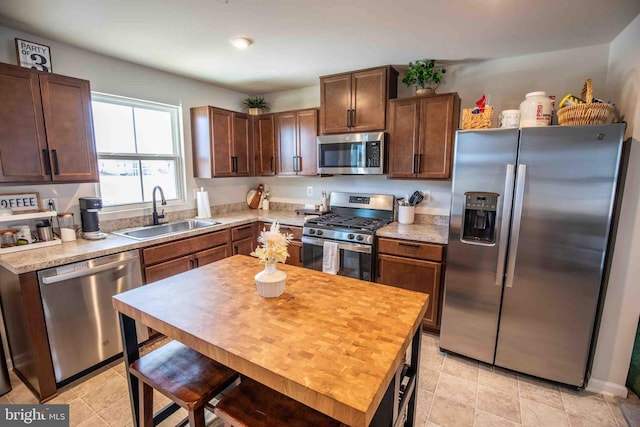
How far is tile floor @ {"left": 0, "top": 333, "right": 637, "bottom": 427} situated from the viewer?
185 centimetres

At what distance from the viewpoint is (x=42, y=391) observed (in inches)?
77.4

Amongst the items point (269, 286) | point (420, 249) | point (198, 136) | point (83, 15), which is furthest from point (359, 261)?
point (83, 15)

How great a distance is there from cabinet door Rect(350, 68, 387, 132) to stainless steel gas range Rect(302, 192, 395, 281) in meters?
0.82

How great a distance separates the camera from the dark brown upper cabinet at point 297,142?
3473 mm

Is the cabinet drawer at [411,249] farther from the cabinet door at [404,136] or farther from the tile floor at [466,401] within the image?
the tile floor at [466,401]

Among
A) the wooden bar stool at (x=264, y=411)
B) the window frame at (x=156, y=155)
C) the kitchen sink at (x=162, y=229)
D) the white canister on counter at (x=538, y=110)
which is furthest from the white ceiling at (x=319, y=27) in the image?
the wooden bar stool at (x=264, y=411)

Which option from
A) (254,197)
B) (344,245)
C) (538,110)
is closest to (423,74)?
(538,110)

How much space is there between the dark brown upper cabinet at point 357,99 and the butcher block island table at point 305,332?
6.14ft

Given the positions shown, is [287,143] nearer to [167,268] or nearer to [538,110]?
[167,268]

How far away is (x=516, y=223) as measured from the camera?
2.08 m

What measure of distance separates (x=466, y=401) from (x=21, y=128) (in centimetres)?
354

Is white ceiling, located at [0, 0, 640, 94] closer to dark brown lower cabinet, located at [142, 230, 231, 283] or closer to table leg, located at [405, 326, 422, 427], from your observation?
dark brown lower cabinet, located at [142, 230, 231, 283]

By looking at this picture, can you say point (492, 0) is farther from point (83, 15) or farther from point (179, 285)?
point (83, 15)

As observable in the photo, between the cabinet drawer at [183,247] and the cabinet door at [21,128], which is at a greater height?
the cabinet door at [21,128]
